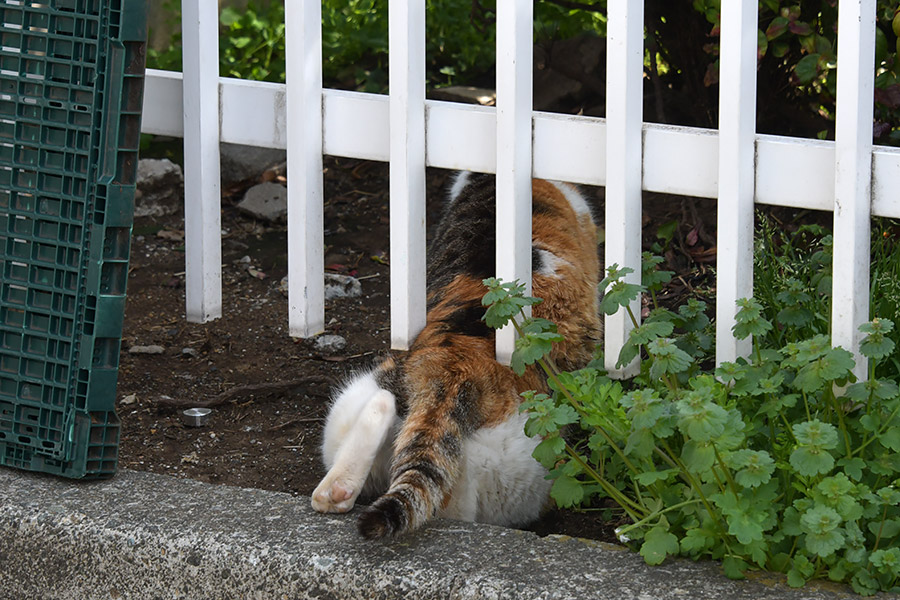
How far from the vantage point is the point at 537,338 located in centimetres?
243

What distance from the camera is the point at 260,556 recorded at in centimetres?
238

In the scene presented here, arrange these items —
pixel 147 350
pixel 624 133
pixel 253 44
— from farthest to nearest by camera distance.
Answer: pixel 253 44
pixel 147 350
pixel 624 133

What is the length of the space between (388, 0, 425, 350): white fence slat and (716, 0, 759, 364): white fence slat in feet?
2.63

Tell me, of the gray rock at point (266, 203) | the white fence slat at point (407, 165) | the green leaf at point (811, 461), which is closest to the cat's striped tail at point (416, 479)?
the white fence slat at point (407, 165)

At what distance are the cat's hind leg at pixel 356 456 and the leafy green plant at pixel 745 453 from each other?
1.24 ft

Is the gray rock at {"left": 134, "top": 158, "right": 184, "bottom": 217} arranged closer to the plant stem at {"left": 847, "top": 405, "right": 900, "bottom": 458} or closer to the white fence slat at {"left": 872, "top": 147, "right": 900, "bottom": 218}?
the white fence slat at {"left": 872, "top": 147, "right": 900, "bottom": 218}

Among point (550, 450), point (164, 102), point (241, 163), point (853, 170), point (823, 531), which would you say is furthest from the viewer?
point (241, 163)

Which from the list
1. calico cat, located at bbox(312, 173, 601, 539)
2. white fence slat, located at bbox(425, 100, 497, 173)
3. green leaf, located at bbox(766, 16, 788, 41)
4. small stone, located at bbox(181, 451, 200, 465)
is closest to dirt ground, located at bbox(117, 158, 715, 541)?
small stone, located at bbox(181, 451, 200, 465)

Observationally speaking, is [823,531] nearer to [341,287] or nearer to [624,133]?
[624,133]

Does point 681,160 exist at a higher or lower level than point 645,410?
higher

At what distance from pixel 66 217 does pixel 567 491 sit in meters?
1.36

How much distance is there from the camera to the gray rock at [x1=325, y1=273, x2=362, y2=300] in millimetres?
4266

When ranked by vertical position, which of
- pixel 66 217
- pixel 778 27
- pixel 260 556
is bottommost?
pixel 260 556

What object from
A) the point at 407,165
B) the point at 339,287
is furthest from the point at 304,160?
the point at 339,287
